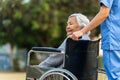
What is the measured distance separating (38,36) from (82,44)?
18281mm

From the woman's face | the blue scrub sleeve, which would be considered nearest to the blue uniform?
the blue scrub sleeve

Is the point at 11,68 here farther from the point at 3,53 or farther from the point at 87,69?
the point at 87,69

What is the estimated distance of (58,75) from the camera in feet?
15.2

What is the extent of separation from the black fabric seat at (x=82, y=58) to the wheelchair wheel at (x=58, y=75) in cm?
11

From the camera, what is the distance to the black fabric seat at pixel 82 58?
473 centimetres

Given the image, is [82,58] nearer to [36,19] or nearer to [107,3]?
[107,3]

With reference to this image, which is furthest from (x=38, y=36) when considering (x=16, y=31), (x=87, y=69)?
(x=87, y=69)


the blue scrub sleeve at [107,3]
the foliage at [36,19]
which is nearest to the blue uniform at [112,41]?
the blue scrub sleeve at [107,3]

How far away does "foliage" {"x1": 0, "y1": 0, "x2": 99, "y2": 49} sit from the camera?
71.5 ft

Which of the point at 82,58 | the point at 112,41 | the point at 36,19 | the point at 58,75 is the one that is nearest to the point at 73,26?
the point at 82,58

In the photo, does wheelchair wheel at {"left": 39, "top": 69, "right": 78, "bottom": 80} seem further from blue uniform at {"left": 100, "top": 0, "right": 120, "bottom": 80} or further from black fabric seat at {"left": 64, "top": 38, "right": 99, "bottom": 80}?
blue uniform at {"left": 100, "top": 0, "right": 120, "bottom": 80}

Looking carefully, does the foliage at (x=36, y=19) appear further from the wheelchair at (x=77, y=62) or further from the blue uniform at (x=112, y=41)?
the blue uniform at (x=112, y=41)

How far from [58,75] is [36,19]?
1716 centimetres

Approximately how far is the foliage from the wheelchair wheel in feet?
55.3
